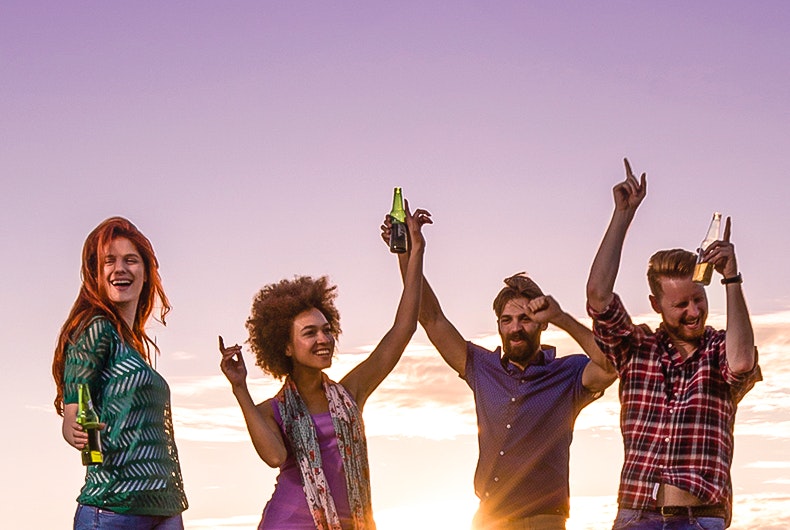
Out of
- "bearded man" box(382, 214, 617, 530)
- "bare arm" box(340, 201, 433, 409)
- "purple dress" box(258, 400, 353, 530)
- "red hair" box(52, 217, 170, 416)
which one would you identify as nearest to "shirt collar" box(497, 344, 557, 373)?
"bearded man" box(382, 214, 617, 530)

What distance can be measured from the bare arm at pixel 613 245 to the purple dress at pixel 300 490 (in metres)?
1.84

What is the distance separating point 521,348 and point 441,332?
1.92 ft

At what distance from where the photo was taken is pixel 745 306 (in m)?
6.36

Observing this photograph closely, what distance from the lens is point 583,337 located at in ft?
23.0

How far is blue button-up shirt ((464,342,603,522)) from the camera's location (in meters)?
7.74

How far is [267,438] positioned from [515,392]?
5.69 ft

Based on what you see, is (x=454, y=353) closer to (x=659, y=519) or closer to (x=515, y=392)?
(x=515, y=392)

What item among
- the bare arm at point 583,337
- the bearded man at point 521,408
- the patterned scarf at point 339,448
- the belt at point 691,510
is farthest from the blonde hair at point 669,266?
the patterned scarf at point 339,448

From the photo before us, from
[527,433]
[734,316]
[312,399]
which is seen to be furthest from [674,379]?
[312,399]

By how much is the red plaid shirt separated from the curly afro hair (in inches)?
75.8

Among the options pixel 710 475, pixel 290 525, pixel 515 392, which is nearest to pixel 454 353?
pixel 515 392

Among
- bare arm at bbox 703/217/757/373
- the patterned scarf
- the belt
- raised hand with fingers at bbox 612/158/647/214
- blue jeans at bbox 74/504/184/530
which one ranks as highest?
raised hand with fingers at bbox 612/158/647/214

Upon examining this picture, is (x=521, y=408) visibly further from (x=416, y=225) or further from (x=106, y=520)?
(x=106, y=520)

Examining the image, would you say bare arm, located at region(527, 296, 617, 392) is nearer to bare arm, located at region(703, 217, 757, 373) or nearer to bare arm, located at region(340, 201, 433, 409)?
bare arm, located at region(703, 217, 757, 373)
